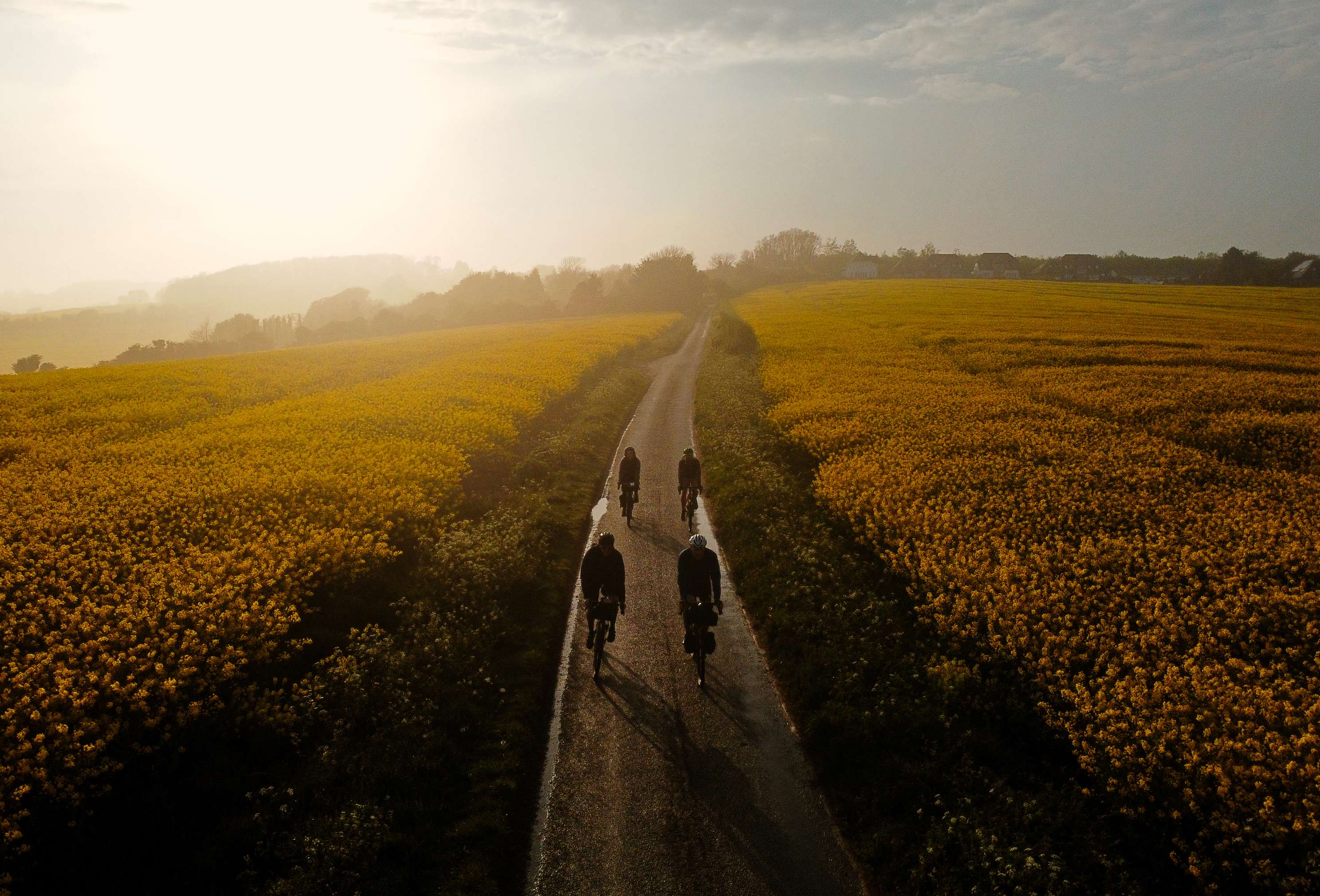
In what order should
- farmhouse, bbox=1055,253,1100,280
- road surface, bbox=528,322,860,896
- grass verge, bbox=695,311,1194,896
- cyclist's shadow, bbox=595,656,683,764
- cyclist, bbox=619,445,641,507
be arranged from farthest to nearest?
farmhouse, bbox=1055,253,1100,280
cyclist, bbox=619,445,641,507
cyclist's shadow, bbox=595,656,683,764
road surface, bbox=528,322,860,896
grass verge, bbox=695,311,1194,896

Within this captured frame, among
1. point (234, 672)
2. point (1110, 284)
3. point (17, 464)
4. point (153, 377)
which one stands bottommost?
point (234, 672)

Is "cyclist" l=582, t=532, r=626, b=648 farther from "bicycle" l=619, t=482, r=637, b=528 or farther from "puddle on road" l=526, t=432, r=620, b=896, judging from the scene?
"bicycle" l=619, t=482, r=637, b=528

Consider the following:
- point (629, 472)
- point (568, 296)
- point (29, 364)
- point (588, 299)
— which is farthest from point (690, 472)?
point (568, 296)

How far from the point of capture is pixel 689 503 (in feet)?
57.3

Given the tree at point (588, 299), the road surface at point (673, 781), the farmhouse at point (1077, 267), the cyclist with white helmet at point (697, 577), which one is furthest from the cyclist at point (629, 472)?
the farmhouse at point (1077, 267)

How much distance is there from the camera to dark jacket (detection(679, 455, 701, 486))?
16969mm

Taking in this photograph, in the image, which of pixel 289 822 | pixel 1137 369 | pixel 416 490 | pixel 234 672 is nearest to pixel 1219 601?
pixel 289 822

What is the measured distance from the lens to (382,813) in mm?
7457

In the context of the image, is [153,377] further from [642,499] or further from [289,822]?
[289,822]

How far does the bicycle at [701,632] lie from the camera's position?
10.2 m

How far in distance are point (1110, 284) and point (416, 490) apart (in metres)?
108

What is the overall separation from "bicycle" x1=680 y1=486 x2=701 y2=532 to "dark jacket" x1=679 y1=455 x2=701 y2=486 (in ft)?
0.56

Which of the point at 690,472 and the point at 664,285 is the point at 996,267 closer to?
the point at 664,285

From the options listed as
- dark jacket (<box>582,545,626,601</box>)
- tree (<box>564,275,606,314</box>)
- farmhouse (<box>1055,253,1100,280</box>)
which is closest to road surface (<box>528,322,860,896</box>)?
dark jacket (<box>582,545,626,601</box>)
